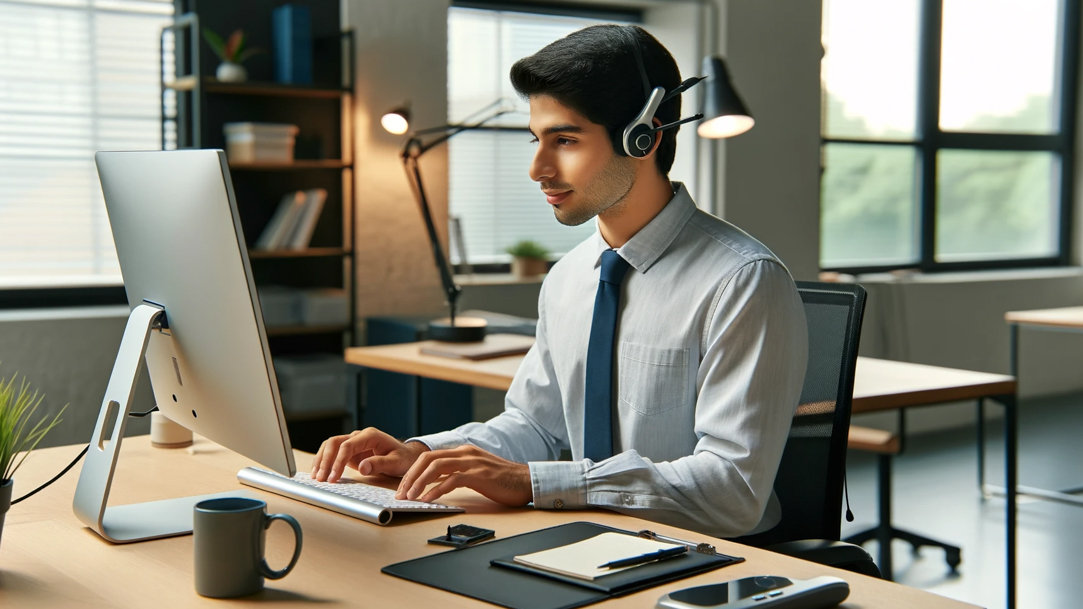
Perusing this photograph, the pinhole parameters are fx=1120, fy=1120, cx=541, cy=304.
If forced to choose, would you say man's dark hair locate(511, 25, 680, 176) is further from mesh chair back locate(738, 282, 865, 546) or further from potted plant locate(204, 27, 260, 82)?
potted plant locate(204, 27, 260, 82)

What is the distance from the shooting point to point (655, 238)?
67.7 inches

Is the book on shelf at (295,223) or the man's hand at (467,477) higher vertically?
the book on shelf at (295,223)

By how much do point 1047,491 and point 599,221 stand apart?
11.2 ft

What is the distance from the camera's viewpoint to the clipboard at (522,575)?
1.08 metres

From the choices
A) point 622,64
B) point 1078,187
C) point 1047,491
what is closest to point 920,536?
point 1047,491

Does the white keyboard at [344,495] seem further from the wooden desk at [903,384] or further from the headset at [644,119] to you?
the wooden desk at [903,384]

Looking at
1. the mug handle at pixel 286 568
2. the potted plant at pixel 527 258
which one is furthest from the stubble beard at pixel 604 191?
the potted plant at pixel 527 258

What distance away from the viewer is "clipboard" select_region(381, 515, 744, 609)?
108 cm

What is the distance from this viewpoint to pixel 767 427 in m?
1.49

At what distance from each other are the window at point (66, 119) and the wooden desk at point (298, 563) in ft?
9.15

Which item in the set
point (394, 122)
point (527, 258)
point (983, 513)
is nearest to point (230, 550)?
point (394, 122)

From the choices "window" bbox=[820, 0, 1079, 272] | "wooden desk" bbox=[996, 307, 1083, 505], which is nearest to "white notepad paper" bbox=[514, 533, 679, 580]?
"wooden desk" bbox=[996, 307, 1083, 505]

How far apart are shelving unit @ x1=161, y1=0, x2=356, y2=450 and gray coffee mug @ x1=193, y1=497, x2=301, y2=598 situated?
3103 mm

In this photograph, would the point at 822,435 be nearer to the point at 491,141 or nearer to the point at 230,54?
the point at 230,54
